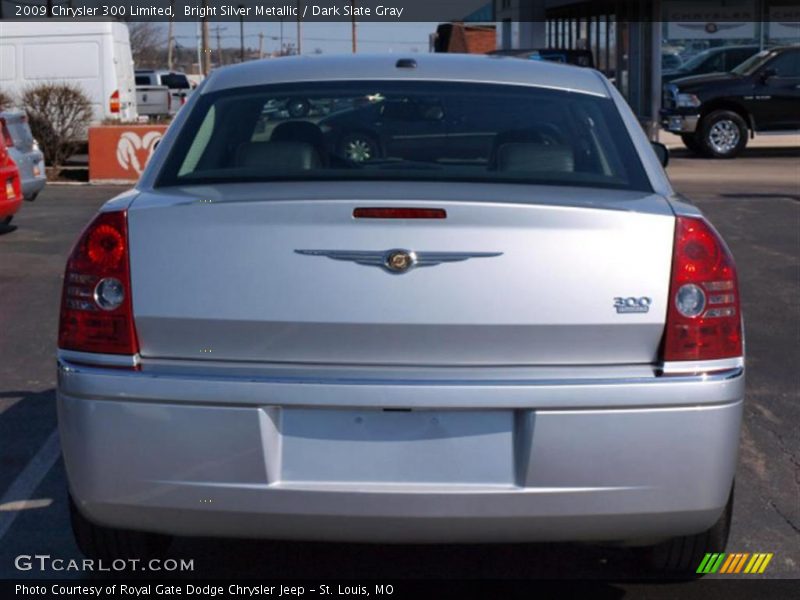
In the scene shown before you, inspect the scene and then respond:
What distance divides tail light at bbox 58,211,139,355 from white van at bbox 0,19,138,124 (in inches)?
810

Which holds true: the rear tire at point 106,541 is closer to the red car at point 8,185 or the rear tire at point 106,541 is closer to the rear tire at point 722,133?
the red car at point 8,185

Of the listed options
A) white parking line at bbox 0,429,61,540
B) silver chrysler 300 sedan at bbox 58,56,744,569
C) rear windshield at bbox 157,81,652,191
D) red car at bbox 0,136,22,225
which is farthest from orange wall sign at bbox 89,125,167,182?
silver chrysler 300 sedan at bbox 58,56,744,569

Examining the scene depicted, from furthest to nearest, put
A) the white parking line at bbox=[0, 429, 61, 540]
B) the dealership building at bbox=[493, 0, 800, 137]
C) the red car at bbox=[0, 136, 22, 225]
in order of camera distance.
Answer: the dealership building at bbox=[493, 0, 800, 137]
the red car at bbox=[0, 136, 22, 225]
the white parking line at bbox=[0, 429, 61, 540]

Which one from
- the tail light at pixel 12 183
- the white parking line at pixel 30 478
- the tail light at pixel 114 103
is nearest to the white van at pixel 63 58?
the tail light at pixel 114 103

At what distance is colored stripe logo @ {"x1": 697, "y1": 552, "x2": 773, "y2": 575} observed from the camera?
13.8ft

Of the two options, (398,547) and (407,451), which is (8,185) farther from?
(407,451)

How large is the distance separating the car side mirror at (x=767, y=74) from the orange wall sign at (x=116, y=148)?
1031 cm

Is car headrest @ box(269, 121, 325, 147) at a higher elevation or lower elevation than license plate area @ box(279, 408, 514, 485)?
higher

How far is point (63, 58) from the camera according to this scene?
77.4 feet

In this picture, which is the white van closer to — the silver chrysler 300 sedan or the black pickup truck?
the black pickup truck

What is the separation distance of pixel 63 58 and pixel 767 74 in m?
12.5

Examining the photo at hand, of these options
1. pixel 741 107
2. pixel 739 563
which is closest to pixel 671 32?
pixel 741 107

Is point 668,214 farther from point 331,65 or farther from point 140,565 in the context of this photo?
point 140,565

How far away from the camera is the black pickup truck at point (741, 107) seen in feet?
73.3
